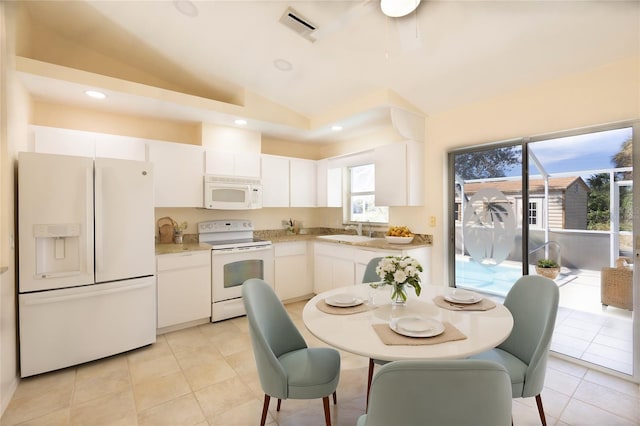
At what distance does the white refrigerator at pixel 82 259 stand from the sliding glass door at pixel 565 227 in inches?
129

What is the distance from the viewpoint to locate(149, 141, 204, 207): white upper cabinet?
3.36 m

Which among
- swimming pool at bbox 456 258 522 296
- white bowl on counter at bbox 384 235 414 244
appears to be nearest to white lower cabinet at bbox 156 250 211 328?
white bowl on counter at bbox 384 235 414 244

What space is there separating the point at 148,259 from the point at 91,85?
5.41 feet

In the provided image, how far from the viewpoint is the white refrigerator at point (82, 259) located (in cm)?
233

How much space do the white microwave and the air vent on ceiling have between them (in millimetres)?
1985

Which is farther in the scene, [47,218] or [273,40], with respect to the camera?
[273,40]

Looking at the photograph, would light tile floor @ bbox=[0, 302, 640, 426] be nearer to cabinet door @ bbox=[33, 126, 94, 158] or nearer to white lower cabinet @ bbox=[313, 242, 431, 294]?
white lower cabinet @ bbox=[313, 242, 431, 294]

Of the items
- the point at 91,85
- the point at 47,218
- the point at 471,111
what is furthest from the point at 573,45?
the point at 47,218

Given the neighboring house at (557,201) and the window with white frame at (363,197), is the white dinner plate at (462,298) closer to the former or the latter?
the neighboring house at (557,201)

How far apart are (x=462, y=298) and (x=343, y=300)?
746 millimetres

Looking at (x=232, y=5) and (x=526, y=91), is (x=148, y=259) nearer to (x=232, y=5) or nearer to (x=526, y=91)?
(x=232, y=5)

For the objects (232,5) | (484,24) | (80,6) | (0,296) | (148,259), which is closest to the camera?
(0,296)

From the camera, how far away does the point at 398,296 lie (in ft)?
6.15

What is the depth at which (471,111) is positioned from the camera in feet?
10.1
